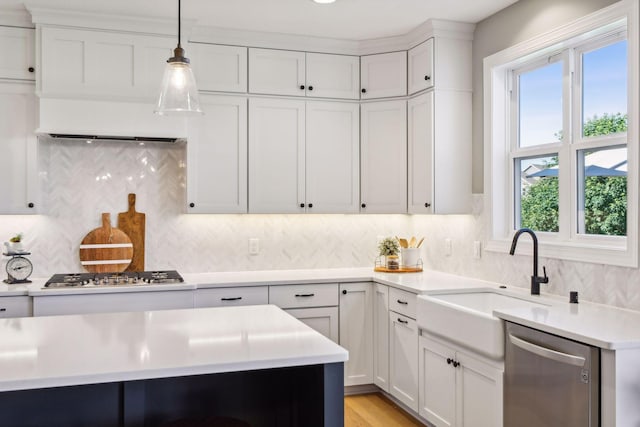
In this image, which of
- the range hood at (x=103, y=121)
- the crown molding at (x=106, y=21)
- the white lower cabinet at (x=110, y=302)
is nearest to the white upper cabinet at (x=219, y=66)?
the crown molding at (x=106, y=21)

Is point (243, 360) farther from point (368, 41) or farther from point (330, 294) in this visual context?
point (368, 41)

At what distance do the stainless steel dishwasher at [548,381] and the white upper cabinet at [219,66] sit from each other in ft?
8.41

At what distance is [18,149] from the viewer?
3742mm

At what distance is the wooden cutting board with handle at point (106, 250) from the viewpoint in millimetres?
4129

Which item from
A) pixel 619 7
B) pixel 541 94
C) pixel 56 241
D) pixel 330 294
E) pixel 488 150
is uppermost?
pixel 619 7

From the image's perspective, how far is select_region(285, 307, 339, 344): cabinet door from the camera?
402cm

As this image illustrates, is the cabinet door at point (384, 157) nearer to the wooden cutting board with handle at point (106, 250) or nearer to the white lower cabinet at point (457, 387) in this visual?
the white lower cabinet at point (457, 387)

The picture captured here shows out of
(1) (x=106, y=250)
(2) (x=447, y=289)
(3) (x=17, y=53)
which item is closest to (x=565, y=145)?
(2) (x=447, y=289)

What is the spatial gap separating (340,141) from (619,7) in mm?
2125

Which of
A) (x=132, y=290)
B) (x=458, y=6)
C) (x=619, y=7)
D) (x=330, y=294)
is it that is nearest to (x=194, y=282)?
(x=132, y=290)

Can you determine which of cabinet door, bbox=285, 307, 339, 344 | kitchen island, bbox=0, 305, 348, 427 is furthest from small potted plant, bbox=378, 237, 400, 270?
kitchen island, bbox=0, 305, 348, 427

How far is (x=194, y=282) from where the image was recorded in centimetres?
384

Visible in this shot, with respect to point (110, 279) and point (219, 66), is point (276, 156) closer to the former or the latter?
point (219, 66)

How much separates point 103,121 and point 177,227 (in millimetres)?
965
